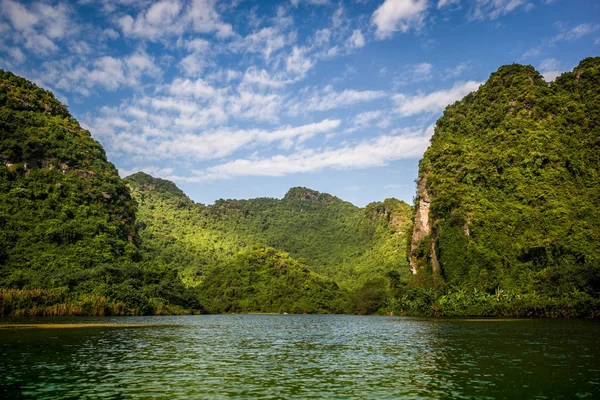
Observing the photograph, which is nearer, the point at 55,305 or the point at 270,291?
A: the point at 55,305

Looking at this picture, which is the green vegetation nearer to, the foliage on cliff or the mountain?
the mountain

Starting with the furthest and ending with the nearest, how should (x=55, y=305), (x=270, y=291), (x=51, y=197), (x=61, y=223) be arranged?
(x=270, y=291) < (x=51, y=197) < (x=61, y=223) < (x=55, y=305)

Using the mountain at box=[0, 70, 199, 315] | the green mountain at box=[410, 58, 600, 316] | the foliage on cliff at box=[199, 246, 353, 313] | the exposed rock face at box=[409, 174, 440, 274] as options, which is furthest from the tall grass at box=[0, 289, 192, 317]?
the exposed rock face at box=[409, 174, 440, 274]

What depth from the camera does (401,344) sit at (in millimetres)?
37406

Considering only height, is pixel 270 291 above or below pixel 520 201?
below

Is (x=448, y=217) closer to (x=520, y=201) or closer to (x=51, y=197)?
(x=520, y=201)

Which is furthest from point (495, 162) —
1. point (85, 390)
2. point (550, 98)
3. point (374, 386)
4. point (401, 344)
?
point (85, 390)

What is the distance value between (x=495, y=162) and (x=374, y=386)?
10655cm

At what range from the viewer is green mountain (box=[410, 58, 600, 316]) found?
268ft

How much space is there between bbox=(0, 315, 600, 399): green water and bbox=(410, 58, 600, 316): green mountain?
48.5 meters

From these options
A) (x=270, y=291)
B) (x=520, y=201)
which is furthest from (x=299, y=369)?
(x=270, y=291)

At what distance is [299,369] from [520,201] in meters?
92.7

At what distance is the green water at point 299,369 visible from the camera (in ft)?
59.3

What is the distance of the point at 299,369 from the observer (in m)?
24.4
